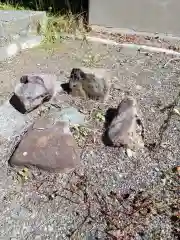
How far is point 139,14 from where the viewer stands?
4.75 meters

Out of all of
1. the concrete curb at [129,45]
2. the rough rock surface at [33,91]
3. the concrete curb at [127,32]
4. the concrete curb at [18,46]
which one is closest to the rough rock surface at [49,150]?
the rough rock surface at [33,91]

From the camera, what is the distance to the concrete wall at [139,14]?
467 centimetres

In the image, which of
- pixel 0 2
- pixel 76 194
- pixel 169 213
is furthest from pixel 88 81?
pixel 0 2

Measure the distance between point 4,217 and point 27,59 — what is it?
85.0 inches

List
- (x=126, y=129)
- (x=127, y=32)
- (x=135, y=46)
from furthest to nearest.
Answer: (x=127, y=32)
(x=135, y=46)
(x=126, y=129)

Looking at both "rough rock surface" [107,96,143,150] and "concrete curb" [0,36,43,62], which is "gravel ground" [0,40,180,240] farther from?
"concrete curb" [0,36,43,62]

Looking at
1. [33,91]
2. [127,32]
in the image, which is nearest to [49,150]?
[33,91]

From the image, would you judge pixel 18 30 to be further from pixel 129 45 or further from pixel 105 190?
pixel 105 190

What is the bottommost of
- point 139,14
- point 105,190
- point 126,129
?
point 105,190

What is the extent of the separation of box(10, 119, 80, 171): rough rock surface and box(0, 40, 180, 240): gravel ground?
0.22 ft

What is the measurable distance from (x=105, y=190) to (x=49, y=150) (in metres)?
0.46

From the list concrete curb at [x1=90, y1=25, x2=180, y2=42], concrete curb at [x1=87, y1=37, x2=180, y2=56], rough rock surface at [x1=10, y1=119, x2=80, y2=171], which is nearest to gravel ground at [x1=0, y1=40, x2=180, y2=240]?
rough rock surface at [x1=10, y1=119, x2=80, y2=171]

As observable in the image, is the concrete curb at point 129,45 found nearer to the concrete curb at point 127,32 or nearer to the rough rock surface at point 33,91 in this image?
the concrete curb at point 127,32

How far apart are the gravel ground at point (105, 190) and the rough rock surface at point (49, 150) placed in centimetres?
7
